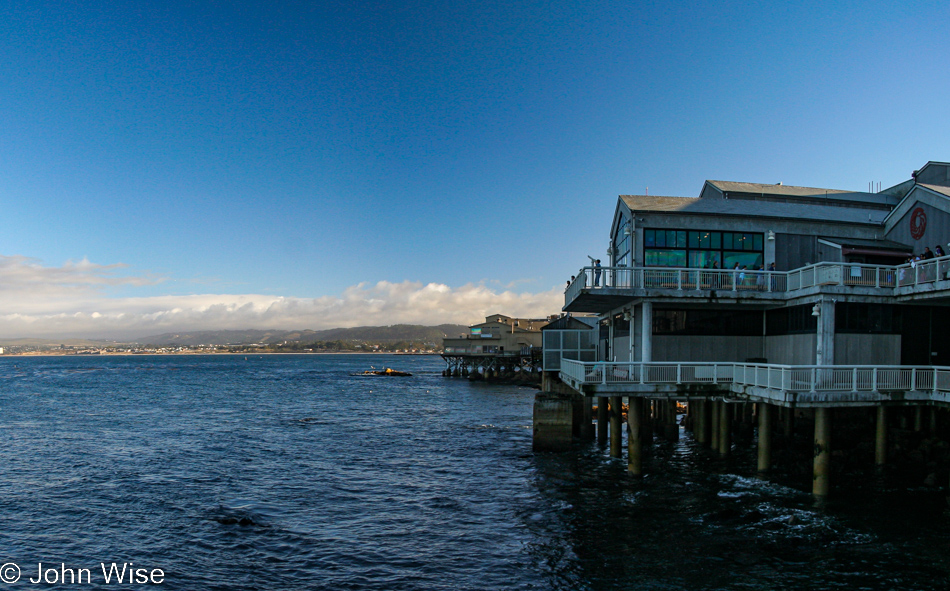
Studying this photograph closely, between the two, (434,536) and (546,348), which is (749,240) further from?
(434,536)

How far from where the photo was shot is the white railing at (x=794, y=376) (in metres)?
19.5

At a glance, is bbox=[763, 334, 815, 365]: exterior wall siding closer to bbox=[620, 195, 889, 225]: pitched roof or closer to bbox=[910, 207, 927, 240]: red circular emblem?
bbox=[620, 195, 889, 225]: pitched roof

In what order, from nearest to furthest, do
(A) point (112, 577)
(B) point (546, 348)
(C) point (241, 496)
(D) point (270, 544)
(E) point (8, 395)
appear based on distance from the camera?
(A) point (112, 577) < (D) point (270, 544) < (C) point (241, 496) < (B) point (546, 348) < (E) point (8, 395)

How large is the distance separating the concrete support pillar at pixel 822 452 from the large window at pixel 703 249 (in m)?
8.82

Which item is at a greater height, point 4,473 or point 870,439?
point 870,439

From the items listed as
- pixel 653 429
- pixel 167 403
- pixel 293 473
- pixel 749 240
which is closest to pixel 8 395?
pixel 167 403

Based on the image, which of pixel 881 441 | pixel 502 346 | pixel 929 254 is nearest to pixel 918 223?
pixel 929 254

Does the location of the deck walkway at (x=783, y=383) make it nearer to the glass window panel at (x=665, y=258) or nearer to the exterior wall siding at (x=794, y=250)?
the glass window panel at (x=665, y=258)

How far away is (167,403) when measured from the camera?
63062 mm

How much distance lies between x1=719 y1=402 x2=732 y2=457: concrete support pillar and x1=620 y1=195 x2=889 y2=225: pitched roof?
348 inches

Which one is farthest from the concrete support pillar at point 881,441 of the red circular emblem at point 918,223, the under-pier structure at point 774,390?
the red circular emblem at point 918,223

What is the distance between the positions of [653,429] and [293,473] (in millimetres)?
21388

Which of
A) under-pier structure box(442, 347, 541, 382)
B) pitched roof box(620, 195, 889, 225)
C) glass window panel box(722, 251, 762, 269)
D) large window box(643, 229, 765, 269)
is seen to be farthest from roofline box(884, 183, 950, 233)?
under-pier structure box(442, 347, 541, 382)

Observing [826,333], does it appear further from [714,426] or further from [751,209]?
[714,426]
